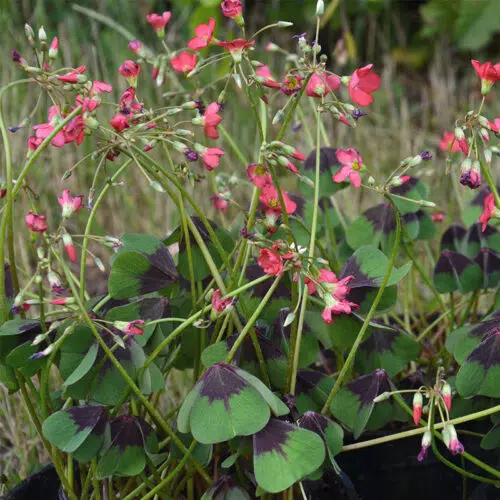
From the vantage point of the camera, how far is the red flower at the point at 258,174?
887mm

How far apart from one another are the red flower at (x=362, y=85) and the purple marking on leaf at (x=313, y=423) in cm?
34

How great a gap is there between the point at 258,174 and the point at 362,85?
6.5 inches

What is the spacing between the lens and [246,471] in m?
0.95

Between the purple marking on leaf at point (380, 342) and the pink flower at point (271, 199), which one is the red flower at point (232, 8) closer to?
the pink flower at point (271, 199)

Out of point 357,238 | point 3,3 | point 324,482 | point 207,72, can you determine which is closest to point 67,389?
point 324,482

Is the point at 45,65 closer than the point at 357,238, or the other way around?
the point at 45,65

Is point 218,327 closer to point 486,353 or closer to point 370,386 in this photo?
point 370,386

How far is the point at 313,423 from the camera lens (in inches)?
35.7

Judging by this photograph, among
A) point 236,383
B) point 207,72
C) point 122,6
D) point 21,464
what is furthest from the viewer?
point 122,6

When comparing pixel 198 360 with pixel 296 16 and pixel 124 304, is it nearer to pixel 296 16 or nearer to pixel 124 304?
pixel 124 304

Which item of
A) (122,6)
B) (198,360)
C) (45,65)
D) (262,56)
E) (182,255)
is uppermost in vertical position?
(45,65)

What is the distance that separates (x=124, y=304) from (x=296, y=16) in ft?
10.9

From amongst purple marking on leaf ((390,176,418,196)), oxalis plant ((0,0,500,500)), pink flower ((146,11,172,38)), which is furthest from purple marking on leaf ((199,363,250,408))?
purple marking on leaf ((390,176,418,196))

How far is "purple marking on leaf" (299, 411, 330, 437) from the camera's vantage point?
0.90 m
